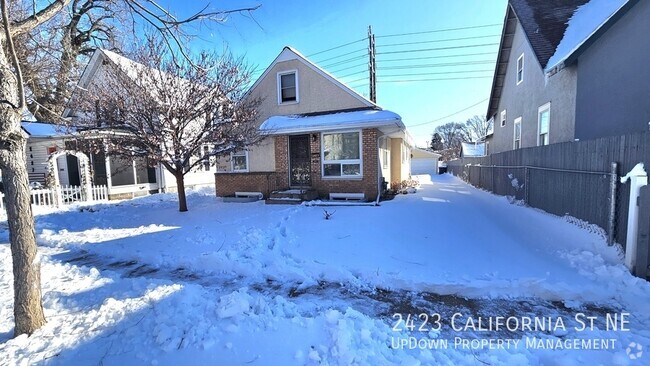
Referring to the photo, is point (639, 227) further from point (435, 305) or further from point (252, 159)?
point (252, 159)

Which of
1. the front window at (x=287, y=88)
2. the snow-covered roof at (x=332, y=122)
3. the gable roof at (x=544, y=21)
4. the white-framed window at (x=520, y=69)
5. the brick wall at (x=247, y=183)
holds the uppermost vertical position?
the gable roof at (x=544, y=21)

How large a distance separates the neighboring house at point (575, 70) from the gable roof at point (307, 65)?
255 inches

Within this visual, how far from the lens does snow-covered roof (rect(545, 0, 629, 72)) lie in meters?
8.90

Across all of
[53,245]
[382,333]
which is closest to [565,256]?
[382,333]

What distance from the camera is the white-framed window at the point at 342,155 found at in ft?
36.7

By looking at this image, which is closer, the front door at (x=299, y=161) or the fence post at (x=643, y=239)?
the fence post at (x=643, y=239)

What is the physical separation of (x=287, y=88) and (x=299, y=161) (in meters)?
3.58

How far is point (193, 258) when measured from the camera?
5559 millimetres

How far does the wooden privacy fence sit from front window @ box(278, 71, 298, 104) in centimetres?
909

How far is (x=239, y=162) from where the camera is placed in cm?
→ 1349

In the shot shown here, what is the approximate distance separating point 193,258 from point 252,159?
8.02m

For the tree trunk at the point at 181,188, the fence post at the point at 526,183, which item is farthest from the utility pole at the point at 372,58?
the tree trunk at the point at 181,188

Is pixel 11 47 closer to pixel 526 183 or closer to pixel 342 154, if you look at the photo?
pixel 342 154

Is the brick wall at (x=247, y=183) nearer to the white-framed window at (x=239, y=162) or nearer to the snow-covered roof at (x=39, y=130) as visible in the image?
the white-framed window at (x=239, y=162)
